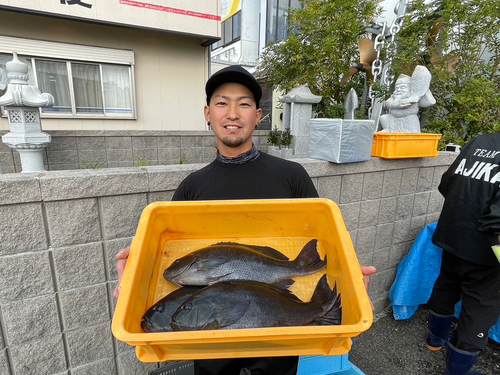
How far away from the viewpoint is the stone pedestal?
19.5ft

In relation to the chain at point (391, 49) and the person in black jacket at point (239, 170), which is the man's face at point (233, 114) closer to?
the person in black jacket at point (239, 170)

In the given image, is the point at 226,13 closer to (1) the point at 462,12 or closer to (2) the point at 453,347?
(1) the point at 462,12

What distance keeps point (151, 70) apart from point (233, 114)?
7.26 metres

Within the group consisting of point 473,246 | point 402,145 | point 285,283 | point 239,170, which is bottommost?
point 473,246

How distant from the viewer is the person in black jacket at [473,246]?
241 centimetres

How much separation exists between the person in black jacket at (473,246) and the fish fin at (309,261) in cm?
177

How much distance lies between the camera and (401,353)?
9.84 feet

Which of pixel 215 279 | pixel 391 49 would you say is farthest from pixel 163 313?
pixel 391 49

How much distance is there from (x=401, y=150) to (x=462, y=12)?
3883mm

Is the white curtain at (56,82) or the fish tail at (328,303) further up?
the white curtain at (56,82)

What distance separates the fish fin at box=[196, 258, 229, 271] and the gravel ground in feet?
8.05

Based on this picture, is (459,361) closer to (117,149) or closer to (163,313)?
(163,313)

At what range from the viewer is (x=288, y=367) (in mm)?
1676

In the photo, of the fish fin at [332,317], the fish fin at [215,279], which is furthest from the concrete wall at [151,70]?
the fish fin at [332,317]
